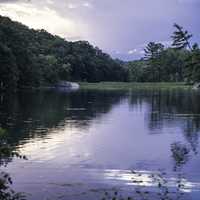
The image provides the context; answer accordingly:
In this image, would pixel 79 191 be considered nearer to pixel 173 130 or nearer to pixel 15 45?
pixel 173 130

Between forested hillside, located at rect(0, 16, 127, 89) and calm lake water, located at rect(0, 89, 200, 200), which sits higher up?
forested hillside, located at rect(0, 16, 127, 89)

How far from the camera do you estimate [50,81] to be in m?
161

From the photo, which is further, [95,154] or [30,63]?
[30,63]

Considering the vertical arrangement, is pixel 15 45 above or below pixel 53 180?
above

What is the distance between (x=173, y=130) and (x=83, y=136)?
761cm

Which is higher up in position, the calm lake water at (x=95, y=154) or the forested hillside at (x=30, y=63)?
the forested hillside at (x=30, y=63)

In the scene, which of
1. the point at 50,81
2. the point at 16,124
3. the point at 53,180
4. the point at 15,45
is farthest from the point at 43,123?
the point at 50,81

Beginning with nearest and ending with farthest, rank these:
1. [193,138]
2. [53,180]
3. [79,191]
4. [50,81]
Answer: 1. [79,191]
2. [53,180]
3. [193,138]
4. [50,81]

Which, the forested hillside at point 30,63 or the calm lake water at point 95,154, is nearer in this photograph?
the calm lake water at point 95,154

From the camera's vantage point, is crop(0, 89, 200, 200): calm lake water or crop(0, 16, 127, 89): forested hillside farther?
crop(0, 16, 127, 89): forested hillside

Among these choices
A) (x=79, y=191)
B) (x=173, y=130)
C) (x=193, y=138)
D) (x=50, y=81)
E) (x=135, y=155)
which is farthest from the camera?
(x=50, y=81)

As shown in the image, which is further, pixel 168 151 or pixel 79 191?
pixel 168 151

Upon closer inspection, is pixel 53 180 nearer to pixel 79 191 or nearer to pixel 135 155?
pixel 79 191

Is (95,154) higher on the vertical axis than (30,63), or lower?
lower
